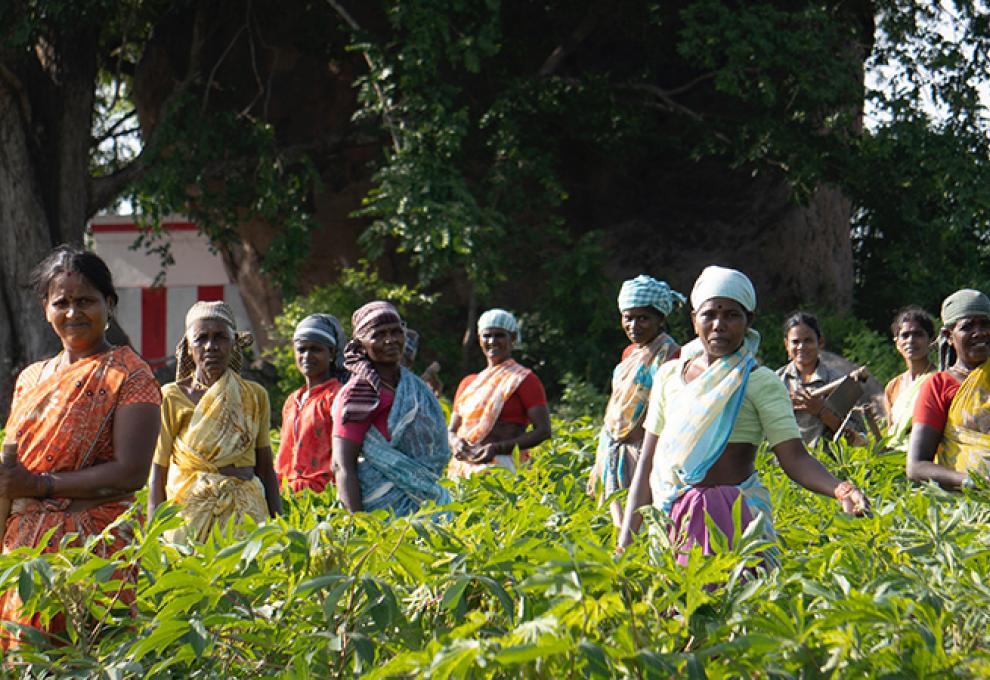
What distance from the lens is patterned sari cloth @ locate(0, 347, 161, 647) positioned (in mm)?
3744

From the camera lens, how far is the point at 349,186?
18078mm

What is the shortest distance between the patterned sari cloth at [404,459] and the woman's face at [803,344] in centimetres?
343

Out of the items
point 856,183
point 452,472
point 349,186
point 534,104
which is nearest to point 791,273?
point 856,183

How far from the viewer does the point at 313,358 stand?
6.89 m

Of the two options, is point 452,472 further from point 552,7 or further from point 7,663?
point 552,7

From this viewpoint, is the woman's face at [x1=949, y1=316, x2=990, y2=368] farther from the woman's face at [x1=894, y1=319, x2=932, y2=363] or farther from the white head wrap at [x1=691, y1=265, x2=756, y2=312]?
the woman's face at [x1=894, y1=319, x2=932, y2=363]

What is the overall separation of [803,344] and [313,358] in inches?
121

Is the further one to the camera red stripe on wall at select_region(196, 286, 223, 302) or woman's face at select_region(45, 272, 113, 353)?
red stripe on wall at select_region(196, 286, 223, 302)

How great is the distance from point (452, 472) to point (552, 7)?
32.5 feet

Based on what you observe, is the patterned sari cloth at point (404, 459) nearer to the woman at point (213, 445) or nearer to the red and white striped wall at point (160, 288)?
the woman at point (213, 445)

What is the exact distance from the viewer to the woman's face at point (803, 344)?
8.23 m

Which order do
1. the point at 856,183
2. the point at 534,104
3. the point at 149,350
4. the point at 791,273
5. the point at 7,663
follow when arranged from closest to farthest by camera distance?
the point at 7,663
the point at 856,183
the point at 534,104
the point at 791,273
the point at 149,350

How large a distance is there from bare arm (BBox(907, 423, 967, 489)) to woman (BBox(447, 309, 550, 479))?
106 inches

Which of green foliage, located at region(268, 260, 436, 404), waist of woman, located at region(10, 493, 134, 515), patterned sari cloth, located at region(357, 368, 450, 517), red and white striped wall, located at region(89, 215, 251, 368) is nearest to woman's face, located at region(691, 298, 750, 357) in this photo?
patterned sari cloth, located at region(357, 368, 450, 517)
